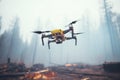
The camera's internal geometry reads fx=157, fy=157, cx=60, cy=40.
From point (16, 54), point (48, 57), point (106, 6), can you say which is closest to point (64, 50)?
point (48, 57)

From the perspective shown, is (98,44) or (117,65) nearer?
(117,65)

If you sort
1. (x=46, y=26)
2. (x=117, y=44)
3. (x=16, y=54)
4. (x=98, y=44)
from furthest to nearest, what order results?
(x=16, y=54) → (x=98, y=44) → (x=46, y=26) → (x=117, y=44)

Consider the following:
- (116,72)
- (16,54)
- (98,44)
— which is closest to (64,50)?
(98,44)

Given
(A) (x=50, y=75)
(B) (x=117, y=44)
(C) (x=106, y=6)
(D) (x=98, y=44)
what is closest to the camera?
(A) (x=50, y=75)

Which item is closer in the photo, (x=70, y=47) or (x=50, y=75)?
(x=50, y=75)

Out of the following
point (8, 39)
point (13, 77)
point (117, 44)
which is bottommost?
point (13, 77)

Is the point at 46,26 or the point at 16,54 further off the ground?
the point at 46,26

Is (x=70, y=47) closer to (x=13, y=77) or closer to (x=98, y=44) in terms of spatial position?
(x=98, y=44)

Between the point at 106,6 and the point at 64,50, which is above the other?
the point at 106,6

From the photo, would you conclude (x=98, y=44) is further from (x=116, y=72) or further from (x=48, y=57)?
(x=116, y=72)
